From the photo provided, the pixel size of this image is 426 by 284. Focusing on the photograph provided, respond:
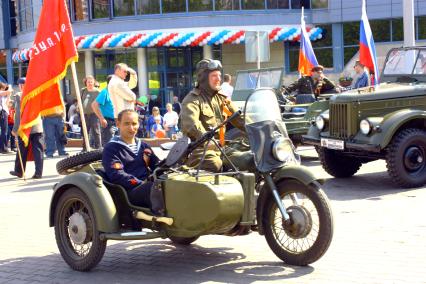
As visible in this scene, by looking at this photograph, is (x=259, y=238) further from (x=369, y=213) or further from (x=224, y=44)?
(x=224, y=44)

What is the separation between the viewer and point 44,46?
32.4 ft

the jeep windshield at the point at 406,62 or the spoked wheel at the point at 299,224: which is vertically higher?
the jeep windshield at the point at 406,62

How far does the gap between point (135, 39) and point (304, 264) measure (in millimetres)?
25497

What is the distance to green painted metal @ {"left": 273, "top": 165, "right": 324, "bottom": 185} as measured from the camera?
5137mm

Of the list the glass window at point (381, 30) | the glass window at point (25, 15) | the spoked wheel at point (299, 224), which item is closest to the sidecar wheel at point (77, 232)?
the spoked wheel at point (299, 224)

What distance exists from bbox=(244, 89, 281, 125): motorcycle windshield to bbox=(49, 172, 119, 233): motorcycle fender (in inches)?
50.0

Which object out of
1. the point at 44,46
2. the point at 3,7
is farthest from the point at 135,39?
the point at 44,46

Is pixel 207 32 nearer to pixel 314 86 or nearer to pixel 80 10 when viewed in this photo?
pixel 80 10

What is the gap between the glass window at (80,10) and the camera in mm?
32750

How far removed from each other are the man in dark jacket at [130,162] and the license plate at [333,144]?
13.3 ft

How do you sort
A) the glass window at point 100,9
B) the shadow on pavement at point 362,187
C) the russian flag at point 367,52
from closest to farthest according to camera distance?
the shadow on pavement at point 362,187, the russian flag at point 367,52, the glass window at point 100,9

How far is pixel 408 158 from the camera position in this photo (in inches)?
356

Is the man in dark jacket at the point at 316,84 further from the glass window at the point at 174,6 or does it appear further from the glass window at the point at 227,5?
the glass window at the point at 174,6

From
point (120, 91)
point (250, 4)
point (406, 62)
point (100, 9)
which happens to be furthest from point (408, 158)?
point (100, 9)
